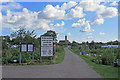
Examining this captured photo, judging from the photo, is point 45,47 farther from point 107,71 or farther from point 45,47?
point 107,71

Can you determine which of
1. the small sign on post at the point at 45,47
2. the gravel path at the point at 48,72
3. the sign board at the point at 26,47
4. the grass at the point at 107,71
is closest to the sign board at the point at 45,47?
the small sign on post at the point at 45,47

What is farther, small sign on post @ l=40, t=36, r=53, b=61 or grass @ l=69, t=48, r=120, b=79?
small sign on post @ l=40, t=36, r=53, b=61

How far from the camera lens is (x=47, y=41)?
1720 centimetres

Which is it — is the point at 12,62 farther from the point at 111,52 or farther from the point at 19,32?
the point at 19,32

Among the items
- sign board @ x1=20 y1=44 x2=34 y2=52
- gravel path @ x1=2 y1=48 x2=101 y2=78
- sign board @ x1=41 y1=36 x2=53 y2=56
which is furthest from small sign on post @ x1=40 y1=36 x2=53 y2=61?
gravel path @ x1=2 y1=48 x2=101 y2=78

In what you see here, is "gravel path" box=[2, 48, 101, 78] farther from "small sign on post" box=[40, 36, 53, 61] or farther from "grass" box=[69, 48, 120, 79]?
"small sign on post" box=[40, 36, 53, 61]

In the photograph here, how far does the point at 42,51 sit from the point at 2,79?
9058mm

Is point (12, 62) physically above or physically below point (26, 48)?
below

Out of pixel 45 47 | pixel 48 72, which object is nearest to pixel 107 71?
pixel 48 72

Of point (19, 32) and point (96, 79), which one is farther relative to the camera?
point (19, 32)

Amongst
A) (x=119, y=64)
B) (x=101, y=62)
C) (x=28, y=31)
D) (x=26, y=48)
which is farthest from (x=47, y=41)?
(x=28, y=31)

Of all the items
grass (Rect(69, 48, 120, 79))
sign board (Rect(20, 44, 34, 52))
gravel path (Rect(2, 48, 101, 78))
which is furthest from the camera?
sign board (Rect(20, 44, 34, 52))

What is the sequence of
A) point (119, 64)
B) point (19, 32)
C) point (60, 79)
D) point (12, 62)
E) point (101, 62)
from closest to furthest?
point (60, 79), point (119, 64), point (12, 62), point (101, 62), point (19, 32)

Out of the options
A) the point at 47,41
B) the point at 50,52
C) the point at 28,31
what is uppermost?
the point at 28,31
